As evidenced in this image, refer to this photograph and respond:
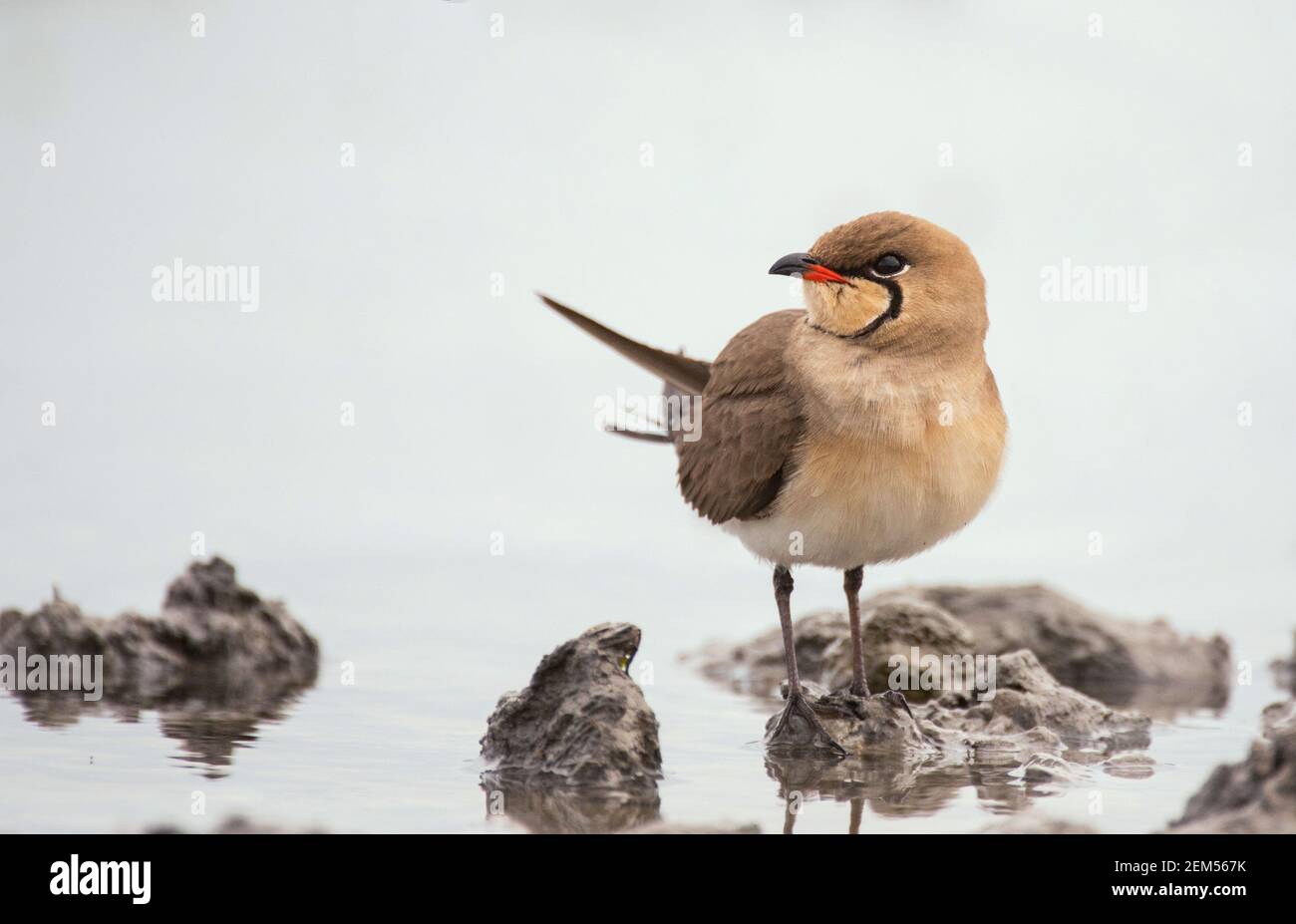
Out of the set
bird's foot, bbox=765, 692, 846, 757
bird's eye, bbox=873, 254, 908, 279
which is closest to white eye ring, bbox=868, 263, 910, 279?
bird's eye, bbox=873, 254, 908, 279

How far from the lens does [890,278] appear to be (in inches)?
277

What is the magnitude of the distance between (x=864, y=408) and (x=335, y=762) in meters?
2.54

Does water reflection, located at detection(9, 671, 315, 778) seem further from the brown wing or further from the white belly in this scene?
the white belly

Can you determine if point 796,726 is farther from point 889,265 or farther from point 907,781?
point 889,265

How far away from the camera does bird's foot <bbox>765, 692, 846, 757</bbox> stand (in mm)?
7098

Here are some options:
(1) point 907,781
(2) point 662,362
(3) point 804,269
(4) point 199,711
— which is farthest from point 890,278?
(4) point 199,711

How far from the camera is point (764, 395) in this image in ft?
24.1

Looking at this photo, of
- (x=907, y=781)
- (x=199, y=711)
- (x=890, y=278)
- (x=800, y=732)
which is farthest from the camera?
(x=199, y=711)

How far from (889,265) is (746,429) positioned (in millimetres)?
925

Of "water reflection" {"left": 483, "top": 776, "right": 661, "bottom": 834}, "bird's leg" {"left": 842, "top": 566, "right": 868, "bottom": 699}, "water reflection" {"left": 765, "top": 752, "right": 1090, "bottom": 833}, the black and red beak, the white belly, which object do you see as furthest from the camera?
"bird's leg" {"left": 842, "top": 566, "right": 868, "bottom": 699}

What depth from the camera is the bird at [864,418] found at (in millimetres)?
6844
